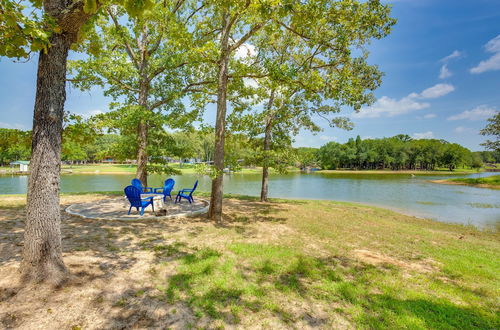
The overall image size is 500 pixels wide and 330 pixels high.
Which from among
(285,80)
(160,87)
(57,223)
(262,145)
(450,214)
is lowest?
(450,214)

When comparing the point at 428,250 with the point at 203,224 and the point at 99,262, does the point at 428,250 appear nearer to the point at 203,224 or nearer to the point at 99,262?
the point at 203,224

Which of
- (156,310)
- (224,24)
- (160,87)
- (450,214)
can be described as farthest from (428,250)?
(160,87)

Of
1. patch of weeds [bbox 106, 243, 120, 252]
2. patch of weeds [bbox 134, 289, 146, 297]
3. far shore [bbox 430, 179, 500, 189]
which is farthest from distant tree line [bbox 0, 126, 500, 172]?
far shore [bbox 430, 179, 500, 189]

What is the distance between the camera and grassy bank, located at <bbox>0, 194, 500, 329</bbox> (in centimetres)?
292

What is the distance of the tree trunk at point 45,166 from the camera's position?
10.6ft

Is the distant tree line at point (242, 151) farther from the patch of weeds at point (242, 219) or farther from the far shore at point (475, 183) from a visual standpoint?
the far shore at point (475, 183)

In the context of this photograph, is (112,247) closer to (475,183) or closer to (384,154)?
(475,183)

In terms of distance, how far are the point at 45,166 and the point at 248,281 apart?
3403 millimetres

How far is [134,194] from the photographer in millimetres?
7227

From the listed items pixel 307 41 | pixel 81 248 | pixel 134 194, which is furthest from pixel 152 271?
pixel 307 41

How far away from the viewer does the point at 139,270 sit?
13.1ft

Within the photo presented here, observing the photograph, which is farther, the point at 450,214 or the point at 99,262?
the point at 450,214

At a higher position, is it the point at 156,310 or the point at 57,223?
the point at 57,223

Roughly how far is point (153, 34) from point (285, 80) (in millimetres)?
8884
